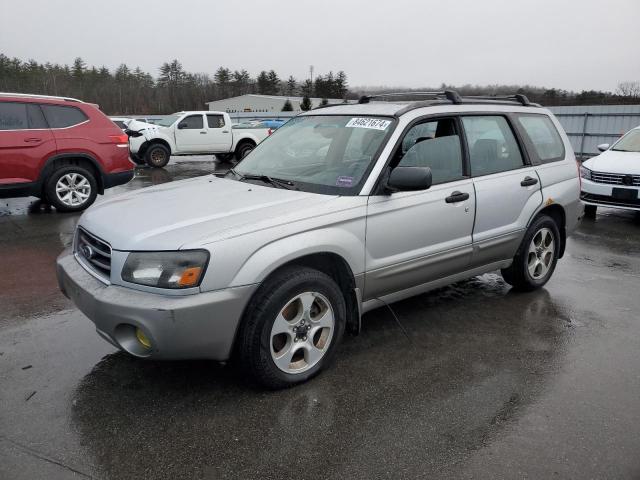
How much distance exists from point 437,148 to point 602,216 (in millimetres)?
6625

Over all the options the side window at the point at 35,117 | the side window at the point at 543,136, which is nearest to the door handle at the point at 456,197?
the side window at the point at 543,136

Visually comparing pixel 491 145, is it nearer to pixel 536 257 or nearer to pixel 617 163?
pixel 536 257

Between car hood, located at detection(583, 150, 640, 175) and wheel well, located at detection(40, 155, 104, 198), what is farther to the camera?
car hood, located at detection(583, 150, 640, 175)

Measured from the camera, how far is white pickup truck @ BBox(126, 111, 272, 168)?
16688mm

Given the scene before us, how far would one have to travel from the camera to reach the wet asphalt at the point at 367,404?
2.60m

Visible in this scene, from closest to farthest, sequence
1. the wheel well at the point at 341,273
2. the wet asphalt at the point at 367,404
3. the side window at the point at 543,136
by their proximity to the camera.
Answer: the wet asphalt at the point at 367,404
the wheel well at the point at 341,273
the side window at the point at 543,136

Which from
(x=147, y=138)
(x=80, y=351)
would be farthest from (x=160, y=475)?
(x=147, y=138)

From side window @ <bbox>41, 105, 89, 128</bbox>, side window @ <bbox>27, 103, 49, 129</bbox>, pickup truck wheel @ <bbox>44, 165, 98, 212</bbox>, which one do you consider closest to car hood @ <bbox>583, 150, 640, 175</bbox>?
pickup truck wheel @ <bbox>44, 165, 98, 212</bbox>

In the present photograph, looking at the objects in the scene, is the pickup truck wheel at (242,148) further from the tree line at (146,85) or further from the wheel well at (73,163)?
the tree line at (146,85)

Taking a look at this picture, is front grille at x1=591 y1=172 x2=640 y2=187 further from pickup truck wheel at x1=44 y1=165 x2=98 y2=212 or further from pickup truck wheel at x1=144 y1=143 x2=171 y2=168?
pickup truck wheel at x1=144 y1=143 x2=171 y2=168

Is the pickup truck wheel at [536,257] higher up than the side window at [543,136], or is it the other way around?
the side window at [543,136]

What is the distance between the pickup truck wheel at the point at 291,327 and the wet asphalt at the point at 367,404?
0.50 feet

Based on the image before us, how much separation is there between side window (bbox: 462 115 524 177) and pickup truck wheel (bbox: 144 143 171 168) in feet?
45.4

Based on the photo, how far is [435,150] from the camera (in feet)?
13.5
